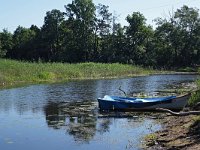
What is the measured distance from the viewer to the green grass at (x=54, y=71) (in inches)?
1837

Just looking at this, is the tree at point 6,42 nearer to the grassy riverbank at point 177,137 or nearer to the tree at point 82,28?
the tree at point 82,28

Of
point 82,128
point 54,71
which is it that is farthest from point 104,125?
point 54,71

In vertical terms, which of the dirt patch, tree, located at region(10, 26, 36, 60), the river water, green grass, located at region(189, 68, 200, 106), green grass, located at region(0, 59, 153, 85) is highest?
tree, located at region(10, 26, 36, 60)

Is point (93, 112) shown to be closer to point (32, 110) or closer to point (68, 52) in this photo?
point (32, 110)

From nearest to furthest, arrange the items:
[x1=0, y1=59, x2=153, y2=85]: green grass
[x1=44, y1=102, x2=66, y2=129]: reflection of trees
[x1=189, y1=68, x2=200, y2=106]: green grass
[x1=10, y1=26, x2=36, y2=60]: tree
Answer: [x1=44, y1=102, x2=66, y2=129]: reflection of trees < [x1=189, y1=68, x2=200, y2=106]: green grass < [x1=0, y1=59, x2=153, y2=85]: green grass < [x1=10, y1=26, x2=36, y2=60]: tree

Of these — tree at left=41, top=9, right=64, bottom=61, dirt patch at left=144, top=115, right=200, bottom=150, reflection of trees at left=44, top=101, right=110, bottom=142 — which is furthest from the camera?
tree at left=41, top=9, right=64, bottom=61

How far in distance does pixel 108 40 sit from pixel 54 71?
3228cm

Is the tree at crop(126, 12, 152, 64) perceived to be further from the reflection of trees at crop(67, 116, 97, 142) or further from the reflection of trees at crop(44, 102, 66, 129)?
the reflection of trees at crop(67, 116, 97, 142)

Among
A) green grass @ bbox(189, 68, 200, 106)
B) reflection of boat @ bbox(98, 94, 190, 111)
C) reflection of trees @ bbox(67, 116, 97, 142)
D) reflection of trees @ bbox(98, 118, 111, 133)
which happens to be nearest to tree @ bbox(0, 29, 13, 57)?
reflection of boat @ bbox(98, 94, 190, 111)

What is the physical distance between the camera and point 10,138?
16.5 metres

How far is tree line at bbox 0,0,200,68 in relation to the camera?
79.4 metres

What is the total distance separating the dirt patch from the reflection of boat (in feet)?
13.3

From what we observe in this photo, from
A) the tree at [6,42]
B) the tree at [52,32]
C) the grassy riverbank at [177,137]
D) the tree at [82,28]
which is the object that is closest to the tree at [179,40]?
the tree at [82,28]

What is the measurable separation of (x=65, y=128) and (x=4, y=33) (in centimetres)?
7785
